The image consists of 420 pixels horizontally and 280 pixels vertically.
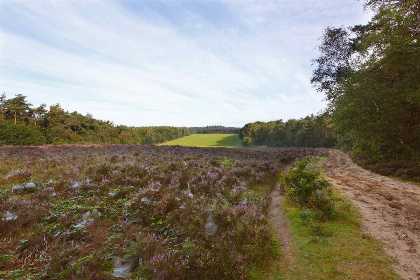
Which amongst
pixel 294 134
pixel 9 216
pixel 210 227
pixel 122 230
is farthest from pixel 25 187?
pixel 294 134

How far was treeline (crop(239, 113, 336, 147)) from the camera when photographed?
74.1 metres

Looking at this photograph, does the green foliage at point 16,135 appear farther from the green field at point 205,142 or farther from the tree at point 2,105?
the green field at point 205,142

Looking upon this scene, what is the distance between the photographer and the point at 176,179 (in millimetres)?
9133

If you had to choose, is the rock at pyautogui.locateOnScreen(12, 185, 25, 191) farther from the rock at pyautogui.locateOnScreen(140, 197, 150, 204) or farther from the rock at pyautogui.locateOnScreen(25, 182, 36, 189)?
the rock at pyautogui.locateOnScreen(140, 197, 150, 204)

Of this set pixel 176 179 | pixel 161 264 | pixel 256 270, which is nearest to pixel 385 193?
pixel 256 270

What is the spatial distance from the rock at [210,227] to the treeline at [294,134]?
55.4 metres

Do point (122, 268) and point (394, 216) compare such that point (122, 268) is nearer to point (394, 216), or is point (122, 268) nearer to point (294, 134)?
point (394, 216)

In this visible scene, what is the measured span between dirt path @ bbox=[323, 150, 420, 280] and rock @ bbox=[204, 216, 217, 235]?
4.31m

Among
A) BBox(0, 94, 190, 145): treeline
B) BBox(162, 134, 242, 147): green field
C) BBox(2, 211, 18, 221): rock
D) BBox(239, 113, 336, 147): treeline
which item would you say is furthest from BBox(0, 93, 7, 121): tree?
BBox(239, 113, 336, 147): treeline

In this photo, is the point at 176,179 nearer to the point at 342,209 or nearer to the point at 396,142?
the point at 342,209

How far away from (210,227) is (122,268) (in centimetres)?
257

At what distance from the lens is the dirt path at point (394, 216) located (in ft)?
15.7

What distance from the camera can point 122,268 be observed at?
12.8ft

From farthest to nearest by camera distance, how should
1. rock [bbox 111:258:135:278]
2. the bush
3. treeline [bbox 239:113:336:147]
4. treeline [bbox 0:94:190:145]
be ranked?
1. treeline [bbox 239:113:336:147]
2. treeline [bbox 0:94:190:145]
3. the bush
4. rock [bbox 111:258:135:278]
